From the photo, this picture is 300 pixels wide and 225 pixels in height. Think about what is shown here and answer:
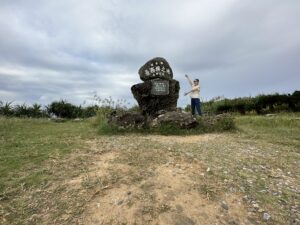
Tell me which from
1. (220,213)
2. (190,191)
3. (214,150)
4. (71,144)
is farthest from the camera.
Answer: (71,144)

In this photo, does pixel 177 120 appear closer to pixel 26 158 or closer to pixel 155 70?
pixel 155 70

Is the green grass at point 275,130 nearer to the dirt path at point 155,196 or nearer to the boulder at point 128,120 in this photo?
the boulder at point 128,120

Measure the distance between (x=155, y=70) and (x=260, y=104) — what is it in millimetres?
8734

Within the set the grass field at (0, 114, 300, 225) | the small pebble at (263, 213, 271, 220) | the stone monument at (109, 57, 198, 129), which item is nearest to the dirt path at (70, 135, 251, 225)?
the grass field at (0, 114, 300, 225)

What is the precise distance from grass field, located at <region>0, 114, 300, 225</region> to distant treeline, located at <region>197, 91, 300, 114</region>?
32.9ft

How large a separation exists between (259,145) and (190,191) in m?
3.15

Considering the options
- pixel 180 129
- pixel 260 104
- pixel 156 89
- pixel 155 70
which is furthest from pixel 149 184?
pixel 260 104

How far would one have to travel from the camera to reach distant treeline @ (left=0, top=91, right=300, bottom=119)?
1617cm

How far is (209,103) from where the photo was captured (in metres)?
19.1

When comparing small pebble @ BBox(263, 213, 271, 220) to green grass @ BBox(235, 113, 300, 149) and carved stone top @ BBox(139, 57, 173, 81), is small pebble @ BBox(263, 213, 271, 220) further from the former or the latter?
carved stone top @ BBox(139, 57, 173, 81)

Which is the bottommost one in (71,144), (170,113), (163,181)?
(163,181)

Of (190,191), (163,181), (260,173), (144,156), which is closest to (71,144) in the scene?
(144,156)

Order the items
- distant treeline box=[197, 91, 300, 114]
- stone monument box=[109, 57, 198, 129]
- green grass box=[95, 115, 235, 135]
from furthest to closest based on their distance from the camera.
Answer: distant treeline box=[197, 91, 300, 114] < stone monument box=[109, 57, 198, 129] < green grass box=[95, 115, 235, 135]

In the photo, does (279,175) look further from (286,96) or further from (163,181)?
(286,96)
